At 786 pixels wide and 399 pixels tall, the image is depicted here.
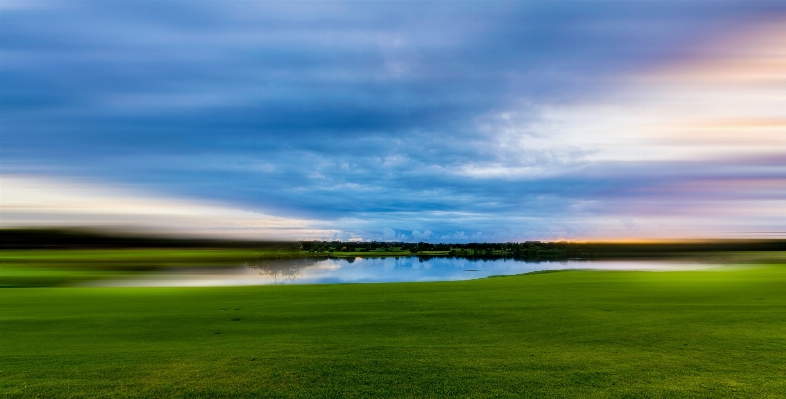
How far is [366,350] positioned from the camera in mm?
8664

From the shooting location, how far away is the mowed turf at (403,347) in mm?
6789

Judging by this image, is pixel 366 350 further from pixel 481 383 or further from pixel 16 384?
pixel 16 384

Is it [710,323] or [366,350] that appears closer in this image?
[366,350]

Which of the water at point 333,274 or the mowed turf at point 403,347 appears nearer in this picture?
the mowed turf at point 403,347

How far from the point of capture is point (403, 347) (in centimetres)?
888

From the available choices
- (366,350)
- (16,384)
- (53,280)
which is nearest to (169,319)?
(16,384)

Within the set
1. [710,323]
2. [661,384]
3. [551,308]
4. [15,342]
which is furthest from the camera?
[551,308]

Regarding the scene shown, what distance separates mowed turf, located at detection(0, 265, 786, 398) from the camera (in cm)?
679

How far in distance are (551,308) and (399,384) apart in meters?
8.07

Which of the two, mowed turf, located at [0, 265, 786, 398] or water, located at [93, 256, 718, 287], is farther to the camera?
water, located at [93, 256, 718, 287]

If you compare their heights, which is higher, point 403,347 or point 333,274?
point 403,347

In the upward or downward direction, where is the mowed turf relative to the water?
upward

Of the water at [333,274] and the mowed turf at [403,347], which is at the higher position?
the mowed turf at [403,347]

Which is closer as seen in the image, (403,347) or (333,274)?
(403,347)
